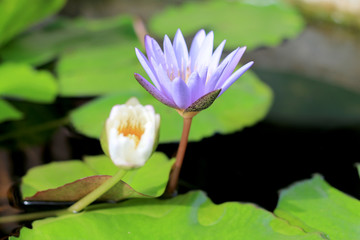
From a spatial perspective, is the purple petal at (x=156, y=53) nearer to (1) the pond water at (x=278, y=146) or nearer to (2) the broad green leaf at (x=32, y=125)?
(1) the pond water at (x=278, y=146)

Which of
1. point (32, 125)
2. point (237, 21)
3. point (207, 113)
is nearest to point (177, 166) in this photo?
point (207, 113)

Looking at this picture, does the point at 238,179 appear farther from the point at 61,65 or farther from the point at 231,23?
the point at 231,23

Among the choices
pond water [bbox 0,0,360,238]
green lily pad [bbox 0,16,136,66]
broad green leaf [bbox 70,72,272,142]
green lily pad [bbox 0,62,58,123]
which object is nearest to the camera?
pond water [bbox 0,0,360,238]

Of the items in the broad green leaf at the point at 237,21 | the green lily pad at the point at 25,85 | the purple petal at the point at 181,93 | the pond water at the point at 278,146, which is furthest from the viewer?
the broad green leaf at the point at 237,21

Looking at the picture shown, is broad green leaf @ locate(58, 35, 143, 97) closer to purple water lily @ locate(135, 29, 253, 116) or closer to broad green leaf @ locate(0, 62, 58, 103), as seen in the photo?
broad green leaf @ locate(0, 62, 58, 103)

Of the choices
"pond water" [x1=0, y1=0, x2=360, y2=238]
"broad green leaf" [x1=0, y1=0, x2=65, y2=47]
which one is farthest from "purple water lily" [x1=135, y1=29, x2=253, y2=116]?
"broad green leaf" [x1=0, y1=0, x2=65, y2=47]

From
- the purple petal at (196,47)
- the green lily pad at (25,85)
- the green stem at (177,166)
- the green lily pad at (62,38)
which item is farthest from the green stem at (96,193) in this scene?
the green lily pad at (62,38)
